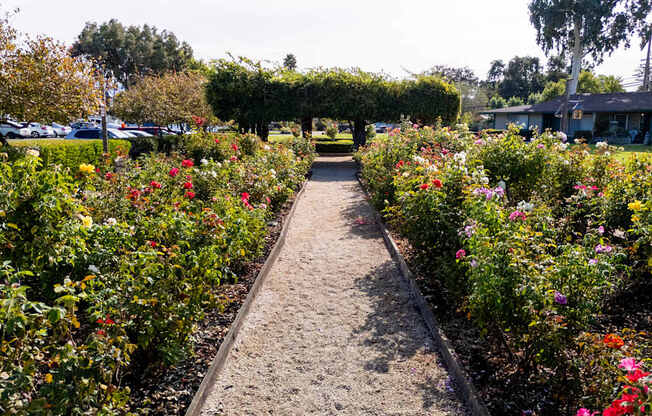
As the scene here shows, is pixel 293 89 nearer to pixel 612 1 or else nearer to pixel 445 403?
pixel 445 403

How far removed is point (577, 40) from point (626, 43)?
4.00m

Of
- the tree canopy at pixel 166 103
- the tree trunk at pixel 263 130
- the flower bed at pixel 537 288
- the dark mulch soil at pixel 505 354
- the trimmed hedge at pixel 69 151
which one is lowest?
the dark mulch soil at pixel 505 354

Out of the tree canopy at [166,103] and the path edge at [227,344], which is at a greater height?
the tree canopy at [166,103]

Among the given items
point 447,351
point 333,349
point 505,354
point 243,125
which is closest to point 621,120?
point 243,125

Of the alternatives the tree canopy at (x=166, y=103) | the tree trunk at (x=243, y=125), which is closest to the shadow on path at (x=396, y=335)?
the tree trunk at (x=243, y=125)

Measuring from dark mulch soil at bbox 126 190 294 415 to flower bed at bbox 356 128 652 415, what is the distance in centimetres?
207

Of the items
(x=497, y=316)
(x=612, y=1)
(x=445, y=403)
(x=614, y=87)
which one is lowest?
(x=445, y=403)

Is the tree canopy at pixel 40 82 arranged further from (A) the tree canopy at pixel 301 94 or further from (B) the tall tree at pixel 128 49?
(B) the tall tree at pixel 128 49

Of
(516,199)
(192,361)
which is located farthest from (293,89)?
(192,361)

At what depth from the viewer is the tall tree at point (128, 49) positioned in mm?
46188

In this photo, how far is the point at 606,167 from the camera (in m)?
6.88

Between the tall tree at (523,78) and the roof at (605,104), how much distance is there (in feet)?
121

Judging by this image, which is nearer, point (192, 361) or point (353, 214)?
point (192, 361)

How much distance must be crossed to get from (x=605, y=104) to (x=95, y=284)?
1521 inches
